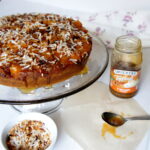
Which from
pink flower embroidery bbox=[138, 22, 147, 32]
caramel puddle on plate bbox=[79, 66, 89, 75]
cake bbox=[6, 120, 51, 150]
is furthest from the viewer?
pink flower embroidery bbox=[138, 22, 147, 32]

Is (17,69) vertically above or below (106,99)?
above

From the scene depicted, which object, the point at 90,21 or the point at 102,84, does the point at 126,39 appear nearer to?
the point at 102,84

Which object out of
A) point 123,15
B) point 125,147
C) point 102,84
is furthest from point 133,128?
point 123,15

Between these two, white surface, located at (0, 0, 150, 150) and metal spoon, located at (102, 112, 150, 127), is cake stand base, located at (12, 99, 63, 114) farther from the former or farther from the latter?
metal spoon, located at (102, 112, 150, 127)

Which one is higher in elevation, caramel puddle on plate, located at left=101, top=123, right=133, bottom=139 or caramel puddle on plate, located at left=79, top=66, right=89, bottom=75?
caramel puddle on plate, located at left=79, top=66, right=89, bottom=75

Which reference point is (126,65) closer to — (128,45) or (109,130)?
(128,45)

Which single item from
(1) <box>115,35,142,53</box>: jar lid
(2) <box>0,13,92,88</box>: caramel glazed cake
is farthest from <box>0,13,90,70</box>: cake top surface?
(1) <box>115,35,142,53</box>: jar lid
